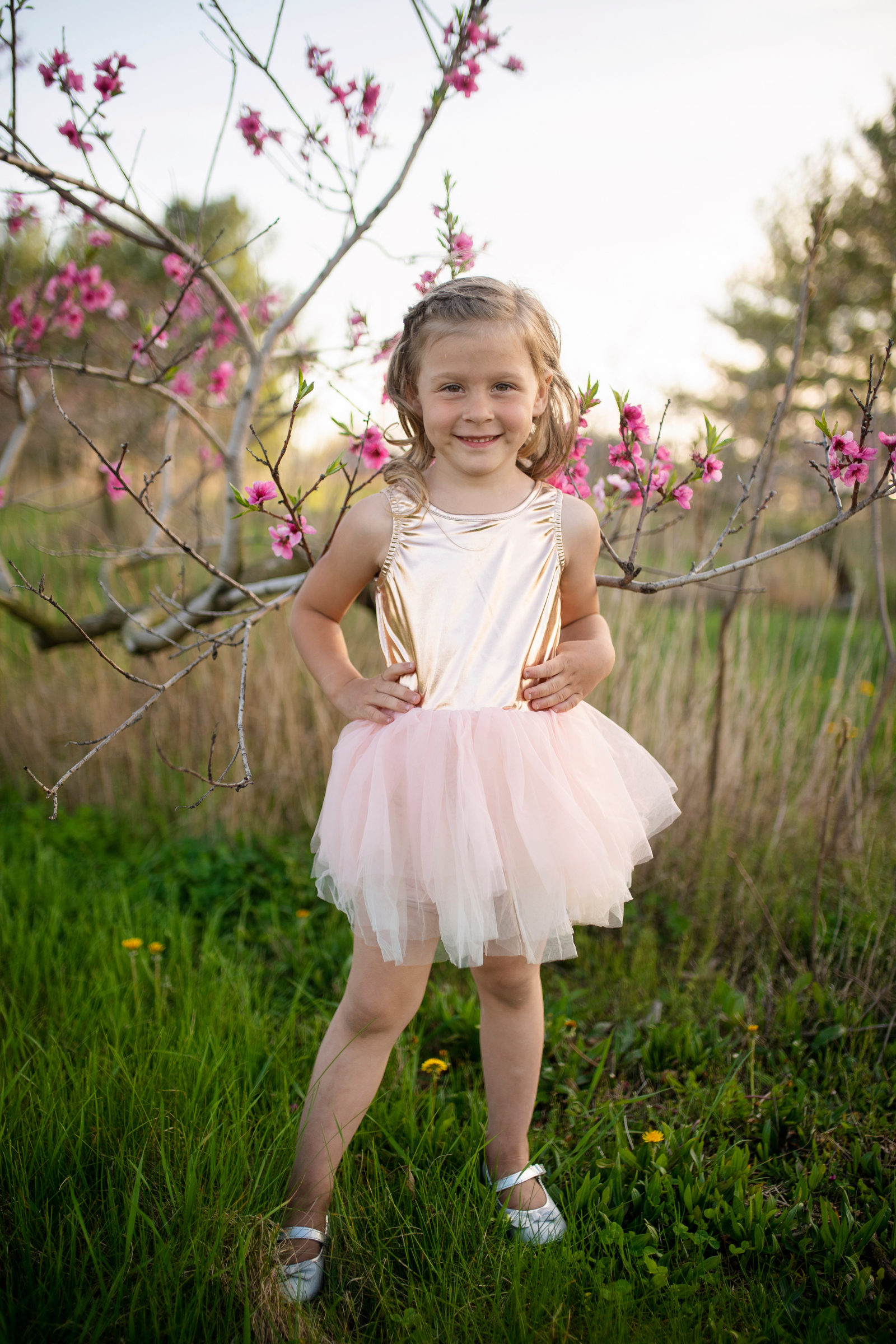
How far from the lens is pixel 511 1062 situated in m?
1.54

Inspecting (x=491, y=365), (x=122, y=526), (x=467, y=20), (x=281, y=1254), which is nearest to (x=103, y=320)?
(x=122, y=526)

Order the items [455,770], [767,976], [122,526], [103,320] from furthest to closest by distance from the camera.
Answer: [103,320], [122,526], [767,976], [455,770]

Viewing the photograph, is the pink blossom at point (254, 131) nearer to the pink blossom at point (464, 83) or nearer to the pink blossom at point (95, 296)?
the pink blossom at point (464, 83)

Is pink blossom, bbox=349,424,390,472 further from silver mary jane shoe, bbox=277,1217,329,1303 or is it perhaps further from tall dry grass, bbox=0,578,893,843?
silver mary jane shoe, bbox=277,1217,329,1303

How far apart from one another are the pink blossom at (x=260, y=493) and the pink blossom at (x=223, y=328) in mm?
1677

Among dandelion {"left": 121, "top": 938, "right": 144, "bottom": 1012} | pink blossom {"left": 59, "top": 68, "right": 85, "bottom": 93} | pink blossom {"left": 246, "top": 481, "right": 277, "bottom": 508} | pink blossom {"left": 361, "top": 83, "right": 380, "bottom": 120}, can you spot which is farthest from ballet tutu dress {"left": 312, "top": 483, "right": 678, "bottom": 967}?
pink blossom {"left": 59, "top": 68, "right": 85, "bottom": 93}

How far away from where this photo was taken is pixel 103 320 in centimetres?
923

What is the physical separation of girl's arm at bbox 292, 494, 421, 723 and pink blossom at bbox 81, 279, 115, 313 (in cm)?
228

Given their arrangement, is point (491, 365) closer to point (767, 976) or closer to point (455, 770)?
point (455, 770)

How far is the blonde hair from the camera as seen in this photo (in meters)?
1.43

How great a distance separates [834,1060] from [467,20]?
8.98 feet

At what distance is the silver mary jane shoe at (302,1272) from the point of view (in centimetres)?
132

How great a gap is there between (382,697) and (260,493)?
18.5 inches

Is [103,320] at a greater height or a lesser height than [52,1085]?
greater
